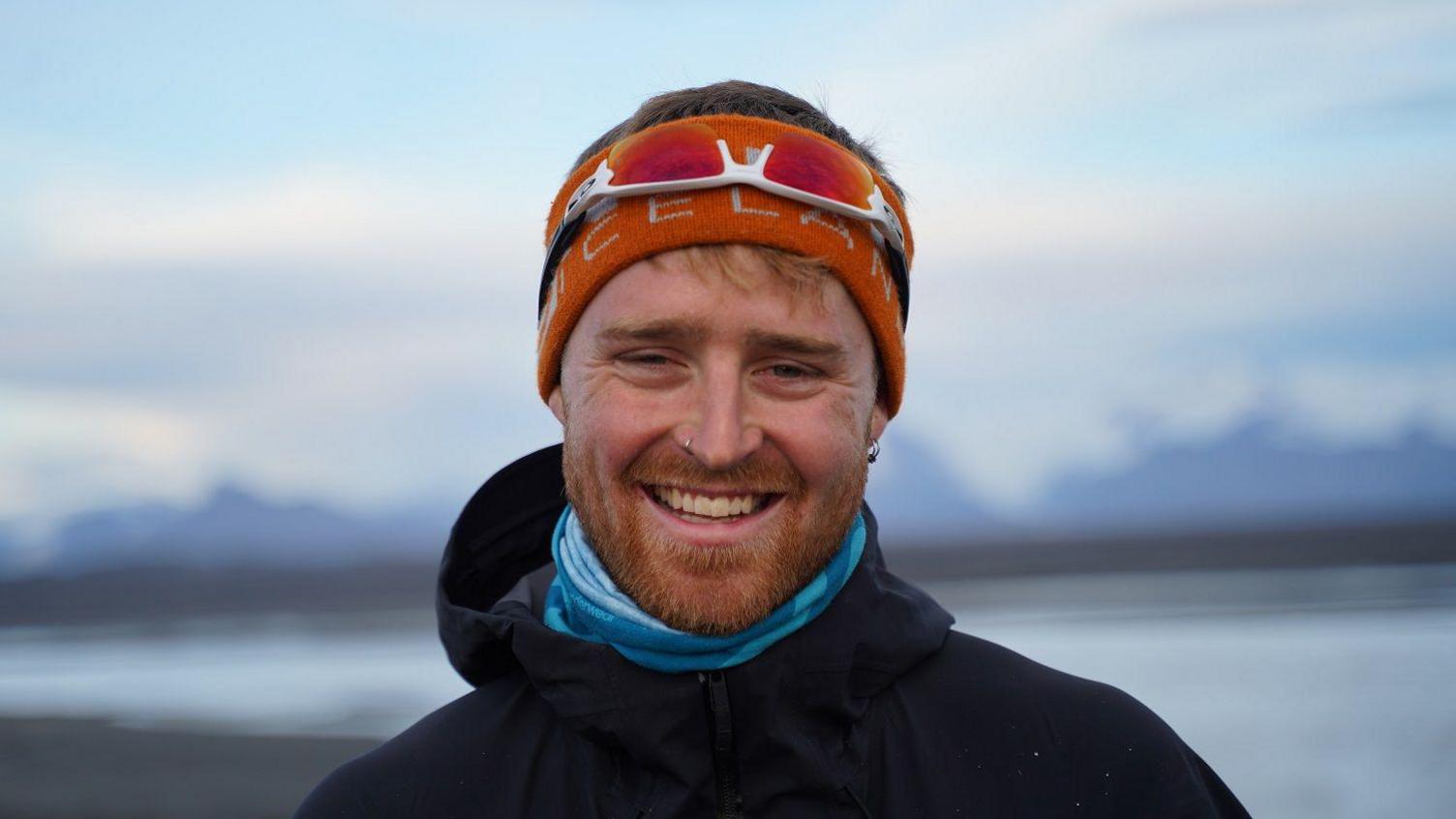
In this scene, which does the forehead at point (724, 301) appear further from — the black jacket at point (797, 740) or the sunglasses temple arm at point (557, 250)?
the black jacket at point (797, 740)

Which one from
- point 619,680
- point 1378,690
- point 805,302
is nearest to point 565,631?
point 619,680

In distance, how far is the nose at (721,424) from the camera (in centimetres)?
245

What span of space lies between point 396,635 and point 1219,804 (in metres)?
14.6

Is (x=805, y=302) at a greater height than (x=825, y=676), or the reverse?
(x=805, y=302)

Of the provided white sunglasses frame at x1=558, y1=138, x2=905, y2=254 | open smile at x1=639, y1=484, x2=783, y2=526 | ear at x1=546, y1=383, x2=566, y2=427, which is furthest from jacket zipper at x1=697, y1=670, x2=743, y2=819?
white sunglasses frame at x1=558, y1=138, x2=905, y2=254

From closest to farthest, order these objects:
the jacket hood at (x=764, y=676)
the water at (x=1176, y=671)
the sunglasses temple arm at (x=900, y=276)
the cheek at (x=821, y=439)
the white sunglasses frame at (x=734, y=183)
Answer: the jacket hood at (x=764, y=676)
the cheek at (x=821, y=439)
the white sunglasses frame at (x=734, y=183)
the sunglasses temple arm at (x=900, y=276)
the water at (x=1176, y=671)

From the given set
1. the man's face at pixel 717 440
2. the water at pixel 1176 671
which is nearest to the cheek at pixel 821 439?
the man's face at pixel 717 440

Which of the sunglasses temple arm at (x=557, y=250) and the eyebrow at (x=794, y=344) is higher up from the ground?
the sunglasses temple arm at (x=557, y=250)

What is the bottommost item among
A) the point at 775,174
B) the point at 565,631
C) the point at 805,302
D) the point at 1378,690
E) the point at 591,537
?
the point at 1378,690

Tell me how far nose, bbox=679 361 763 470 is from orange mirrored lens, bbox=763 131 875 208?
1.53ft

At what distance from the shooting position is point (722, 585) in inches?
99.6

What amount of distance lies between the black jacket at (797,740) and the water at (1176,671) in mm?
4850

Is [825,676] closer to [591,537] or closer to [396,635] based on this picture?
[591,537]

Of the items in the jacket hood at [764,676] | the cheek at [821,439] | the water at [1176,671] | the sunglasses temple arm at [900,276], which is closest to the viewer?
the jacket hood at [764,676]
